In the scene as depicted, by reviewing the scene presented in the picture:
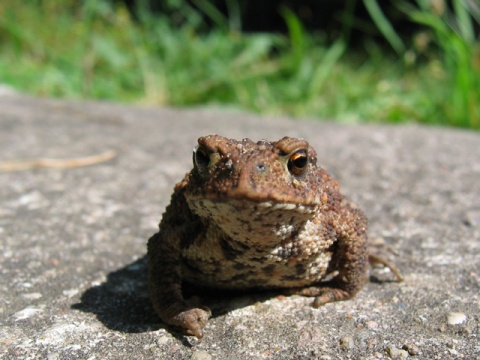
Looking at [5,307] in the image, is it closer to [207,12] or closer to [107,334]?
[107,334]

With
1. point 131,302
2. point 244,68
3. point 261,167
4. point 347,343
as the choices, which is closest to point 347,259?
point 347,343

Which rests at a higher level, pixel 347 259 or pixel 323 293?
pixel 347 259

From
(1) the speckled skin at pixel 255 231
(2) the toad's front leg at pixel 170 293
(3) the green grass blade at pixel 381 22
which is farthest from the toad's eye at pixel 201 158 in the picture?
(3) the green grass blade at pixel 381 22

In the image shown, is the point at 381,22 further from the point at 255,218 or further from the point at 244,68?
the point at 255,218

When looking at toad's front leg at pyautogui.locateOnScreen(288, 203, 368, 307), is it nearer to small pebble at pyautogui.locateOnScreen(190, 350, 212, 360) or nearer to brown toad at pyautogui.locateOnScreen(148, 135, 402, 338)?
brown toad at pyautogui.locateOnScreen(148, 135, 402, 338)

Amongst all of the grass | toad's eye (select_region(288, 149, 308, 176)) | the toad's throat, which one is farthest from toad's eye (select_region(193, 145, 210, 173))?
the grass

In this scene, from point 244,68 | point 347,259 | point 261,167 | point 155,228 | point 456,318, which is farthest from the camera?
point 244,68

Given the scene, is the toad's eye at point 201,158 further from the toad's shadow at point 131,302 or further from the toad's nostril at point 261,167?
the toad's shadow at point 131,302
